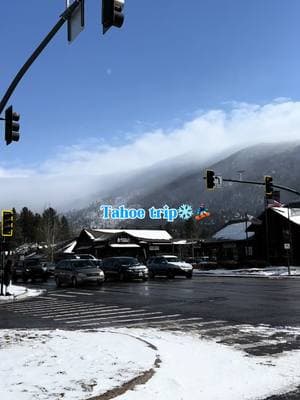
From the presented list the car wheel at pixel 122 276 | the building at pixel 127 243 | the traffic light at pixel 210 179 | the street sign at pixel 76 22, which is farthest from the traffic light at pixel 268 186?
the building at pixel 127 243

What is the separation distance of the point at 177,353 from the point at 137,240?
70.8 metres

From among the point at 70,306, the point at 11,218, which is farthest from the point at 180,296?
the point at 11,218

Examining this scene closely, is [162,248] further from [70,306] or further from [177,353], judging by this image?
[177,353]

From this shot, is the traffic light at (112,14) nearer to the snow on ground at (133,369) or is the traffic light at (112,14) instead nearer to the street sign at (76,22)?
the street sign at (76,22)

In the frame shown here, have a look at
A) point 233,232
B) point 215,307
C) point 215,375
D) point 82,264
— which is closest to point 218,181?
point 82,264

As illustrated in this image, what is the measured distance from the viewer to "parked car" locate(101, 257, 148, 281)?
1486 inches

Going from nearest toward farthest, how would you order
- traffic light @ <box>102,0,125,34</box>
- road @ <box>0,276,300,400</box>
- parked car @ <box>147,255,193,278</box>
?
traffic light @ <box>102,0,125,34</box> < road @ <box>0,276,300,400</box> < parked car @ <box>147,255,193,278</box>

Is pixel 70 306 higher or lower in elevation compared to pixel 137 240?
lower

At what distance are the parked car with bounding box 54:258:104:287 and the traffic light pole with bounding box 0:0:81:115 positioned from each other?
1982 centimetres

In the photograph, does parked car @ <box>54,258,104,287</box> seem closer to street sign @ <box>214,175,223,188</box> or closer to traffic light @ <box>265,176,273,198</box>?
street sign @ <box>214,175,223,188</box>

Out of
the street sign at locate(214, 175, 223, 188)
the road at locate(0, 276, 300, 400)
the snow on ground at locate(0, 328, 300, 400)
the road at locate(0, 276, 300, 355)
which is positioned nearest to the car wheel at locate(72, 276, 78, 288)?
the street sign at locate(214, 175, 223, 188)

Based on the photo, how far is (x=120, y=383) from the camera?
689 cm

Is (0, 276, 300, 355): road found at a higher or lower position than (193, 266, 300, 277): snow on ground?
lower

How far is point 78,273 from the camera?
3312cm
